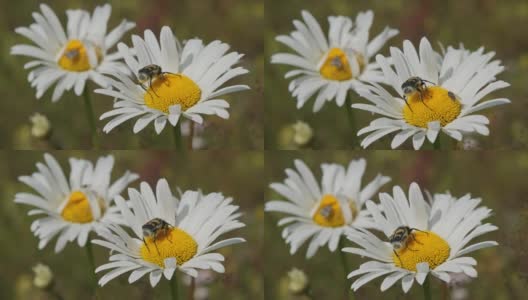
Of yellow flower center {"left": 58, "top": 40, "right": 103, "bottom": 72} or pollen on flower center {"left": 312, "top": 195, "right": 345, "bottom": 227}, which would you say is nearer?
pollen on flower center {"left": 312, "top": 195, "right": 345, "bottom": 227}

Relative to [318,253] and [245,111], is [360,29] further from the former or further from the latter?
[318,253]

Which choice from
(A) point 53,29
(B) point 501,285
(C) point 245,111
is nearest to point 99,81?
(A) point 53,29

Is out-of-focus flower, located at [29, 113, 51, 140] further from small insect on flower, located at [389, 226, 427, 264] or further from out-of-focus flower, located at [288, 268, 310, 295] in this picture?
small insect on flower, located at [389, 226, 427, 264]

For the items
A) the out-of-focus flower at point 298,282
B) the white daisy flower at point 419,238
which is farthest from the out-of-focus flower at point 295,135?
the white daisy flower at point 419,238

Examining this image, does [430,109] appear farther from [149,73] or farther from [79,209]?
[79,209]

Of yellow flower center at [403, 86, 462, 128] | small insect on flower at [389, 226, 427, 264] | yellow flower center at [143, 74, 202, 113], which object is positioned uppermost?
yellow flower center at [143, 74, 202, 113]

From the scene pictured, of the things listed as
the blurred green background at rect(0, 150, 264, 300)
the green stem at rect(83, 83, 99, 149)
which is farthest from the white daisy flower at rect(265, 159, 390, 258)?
the green stem at rect(83, 83, 99, 149)
